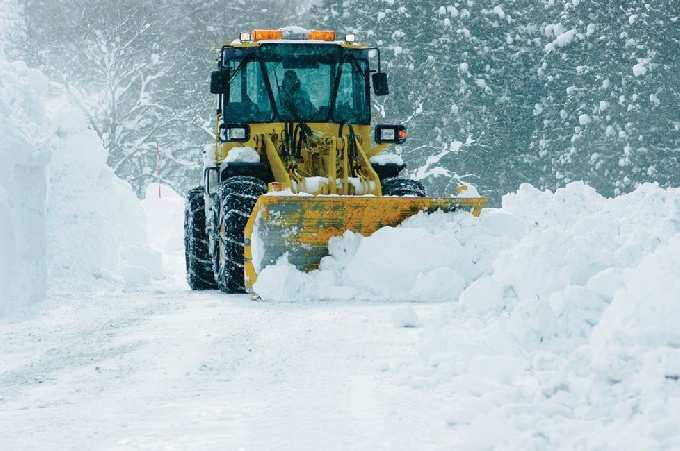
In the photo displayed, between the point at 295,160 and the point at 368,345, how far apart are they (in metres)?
4.69

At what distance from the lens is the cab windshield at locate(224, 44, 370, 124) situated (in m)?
10.3

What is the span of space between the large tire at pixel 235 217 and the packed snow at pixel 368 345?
0.28m

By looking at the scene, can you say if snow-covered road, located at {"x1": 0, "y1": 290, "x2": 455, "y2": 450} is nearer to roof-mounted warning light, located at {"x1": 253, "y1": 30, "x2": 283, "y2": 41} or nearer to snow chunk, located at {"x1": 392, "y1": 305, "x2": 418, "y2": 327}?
snow chunk, located at {"x1": 392, "y1": 305, "x2": 418, "y2": 327}

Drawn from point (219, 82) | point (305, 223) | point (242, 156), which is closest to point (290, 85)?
Result: point (219, 82)

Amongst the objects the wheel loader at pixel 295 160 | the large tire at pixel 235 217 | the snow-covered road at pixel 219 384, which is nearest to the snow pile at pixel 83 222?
the wheel loader at pixel 295 160

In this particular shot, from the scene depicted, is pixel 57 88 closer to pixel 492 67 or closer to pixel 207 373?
pixel 492 67

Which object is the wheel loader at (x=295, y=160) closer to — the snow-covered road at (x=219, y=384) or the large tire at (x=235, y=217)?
the large tire at (x=235, y=217)

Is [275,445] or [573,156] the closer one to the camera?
[275,445]

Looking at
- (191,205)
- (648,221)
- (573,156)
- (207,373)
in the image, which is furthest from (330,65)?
(573,156)

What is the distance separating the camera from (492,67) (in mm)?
29531

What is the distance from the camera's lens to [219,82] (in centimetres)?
1012

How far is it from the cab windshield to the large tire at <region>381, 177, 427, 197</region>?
0.88 m

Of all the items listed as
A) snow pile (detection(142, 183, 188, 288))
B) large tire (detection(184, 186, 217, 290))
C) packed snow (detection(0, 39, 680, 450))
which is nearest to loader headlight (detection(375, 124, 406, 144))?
packed snow (detection(0, 39, 680, 450))

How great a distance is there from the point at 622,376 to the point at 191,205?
865 cm
